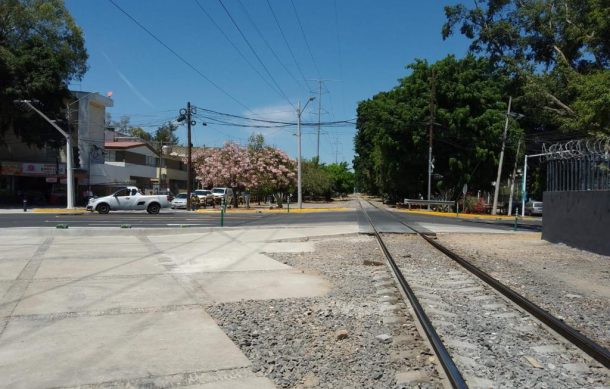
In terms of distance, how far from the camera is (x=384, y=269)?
40.4 feet

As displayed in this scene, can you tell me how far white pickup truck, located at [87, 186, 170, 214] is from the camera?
1468 inches

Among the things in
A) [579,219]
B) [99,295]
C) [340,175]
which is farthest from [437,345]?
[340,175]

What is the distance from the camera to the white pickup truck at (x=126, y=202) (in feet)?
122

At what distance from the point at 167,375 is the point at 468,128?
46480 mm

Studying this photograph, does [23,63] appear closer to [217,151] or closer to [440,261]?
[217,151]

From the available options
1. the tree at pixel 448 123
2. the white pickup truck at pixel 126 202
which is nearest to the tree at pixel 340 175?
the tree at pixel 448 123

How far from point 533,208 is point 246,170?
24.9m

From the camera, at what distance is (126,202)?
1476 inches

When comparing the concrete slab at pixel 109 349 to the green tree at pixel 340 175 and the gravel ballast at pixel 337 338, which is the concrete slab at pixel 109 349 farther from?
the green tree at pixel 340 175

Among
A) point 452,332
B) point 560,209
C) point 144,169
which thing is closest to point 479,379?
point 452,332

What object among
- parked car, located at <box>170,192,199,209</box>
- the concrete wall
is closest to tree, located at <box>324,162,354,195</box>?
parked car, located at <box>170,192,199,209</box>

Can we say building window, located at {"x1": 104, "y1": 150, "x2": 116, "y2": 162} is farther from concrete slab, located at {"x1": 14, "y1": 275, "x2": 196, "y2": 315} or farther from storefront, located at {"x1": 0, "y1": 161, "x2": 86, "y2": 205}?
concrete slab, located at {"x1": 14, "y1": 275, "x2": 196, "y2": 315}

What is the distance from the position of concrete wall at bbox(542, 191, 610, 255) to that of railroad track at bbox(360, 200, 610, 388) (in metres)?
6.61

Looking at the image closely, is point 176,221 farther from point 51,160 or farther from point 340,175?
point 340,175
